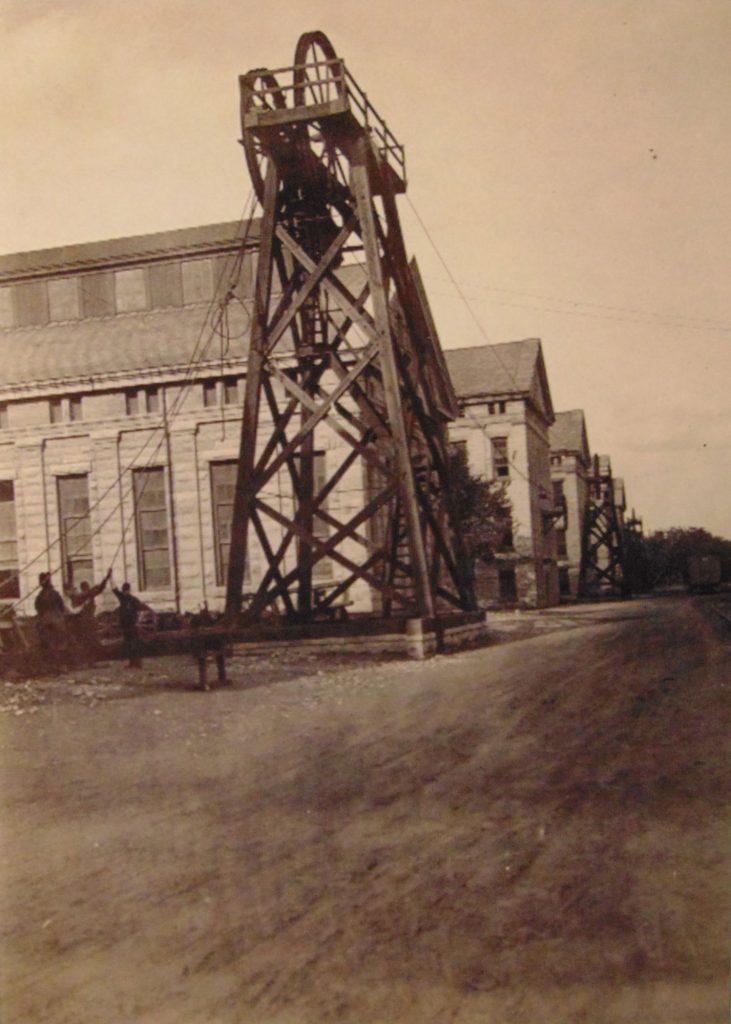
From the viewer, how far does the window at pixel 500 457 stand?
1646 inches

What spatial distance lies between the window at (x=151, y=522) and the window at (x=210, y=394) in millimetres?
2526

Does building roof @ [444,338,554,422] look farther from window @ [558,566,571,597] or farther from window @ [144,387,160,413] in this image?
window @ [144,387,160,413]

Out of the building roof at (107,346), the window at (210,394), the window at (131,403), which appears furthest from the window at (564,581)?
the window at (131,403)

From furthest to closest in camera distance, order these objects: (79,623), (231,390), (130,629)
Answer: (231,390) < (79,623) < (130,629)

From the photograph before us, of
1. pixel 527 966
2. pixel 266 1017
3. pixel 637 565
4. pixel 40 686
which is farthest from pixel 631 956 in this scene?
pixel 637 565

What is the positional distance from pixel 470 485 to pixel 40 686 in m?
24.0

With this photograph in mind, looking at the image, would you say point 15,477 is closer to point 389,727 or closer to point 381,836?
point 389,727

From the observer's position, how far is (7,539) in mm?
13039

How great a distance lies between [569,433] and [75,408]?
46366mm

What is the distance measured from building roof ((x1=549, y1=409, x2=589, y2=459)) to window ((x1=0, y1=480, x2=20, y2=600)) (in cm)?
4631

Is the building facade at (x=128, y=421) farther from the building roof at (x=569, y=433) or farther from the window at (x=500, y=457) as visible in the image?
the building roof at (x=569, y=433)

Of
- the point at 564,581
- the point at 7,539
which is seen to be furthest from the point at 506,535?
the point at 7,539

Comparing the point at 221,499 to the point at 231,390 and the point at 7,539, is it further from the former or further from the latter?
the point at 7,539

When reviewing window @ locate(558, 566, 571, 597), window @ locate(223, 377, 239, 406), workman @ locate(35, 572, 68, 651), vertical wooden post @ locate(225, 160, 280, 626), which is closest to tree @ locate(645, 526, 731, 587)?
window @ locate(558, 566, 571, 597)
